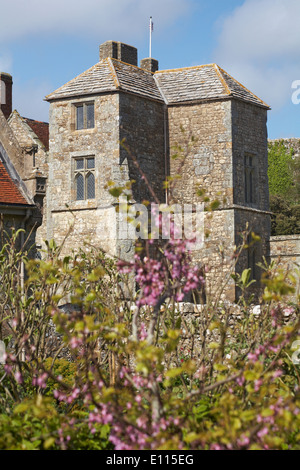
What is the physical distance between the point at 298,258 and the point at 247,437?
1970 cm

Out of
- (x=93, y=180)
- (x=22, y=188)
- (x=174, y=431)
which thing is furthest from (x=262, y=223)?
(x=174, y=431)

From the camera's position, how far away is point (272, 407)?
4613 mm

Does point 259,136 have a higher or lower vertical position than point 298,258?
higher

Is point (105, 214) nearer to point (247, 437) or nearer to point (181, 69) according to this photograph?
point (181, 69)

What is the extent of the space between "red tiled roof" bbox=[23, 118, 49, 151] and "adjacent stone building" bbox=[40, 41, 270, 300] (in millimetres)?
3794

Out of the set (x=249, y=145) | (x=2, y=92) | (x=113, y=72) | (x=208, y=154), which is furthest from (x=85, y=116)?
(x=2, y=92)

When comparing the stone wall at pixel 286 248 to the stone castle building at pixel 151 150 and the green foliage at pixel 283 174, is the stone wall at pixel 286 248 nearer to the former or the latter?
the stone castle building at pixel 151 150

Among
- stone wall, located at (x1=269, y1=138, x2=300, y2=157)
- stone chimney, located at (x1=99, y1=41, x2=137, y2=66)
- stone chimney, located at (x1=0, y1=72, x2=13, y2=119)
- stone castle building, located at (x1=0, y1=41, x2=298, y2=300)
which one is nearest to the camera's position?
stone castle building, located at (x1=0, y1=41, x2=298, y2=300)

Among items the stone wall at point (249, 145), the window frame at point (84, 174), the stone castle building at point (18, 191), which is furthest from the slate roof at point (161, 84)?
the stone castle building at point (18, 191)

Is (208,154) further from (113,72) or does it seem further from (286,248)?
(286,248)

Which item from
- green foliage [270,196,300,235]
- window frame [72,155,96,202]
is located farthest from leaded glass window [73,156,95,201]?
green foliage [270,196,300,235]

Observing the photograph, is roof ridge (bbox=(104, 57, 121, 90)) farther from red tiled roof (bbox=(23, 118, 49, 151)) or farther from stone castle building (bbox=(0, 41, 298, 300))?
red tiled roof (bbox=(23, 118, 49, 151))

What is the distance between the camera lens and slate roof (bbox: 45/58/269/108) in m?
22.7
